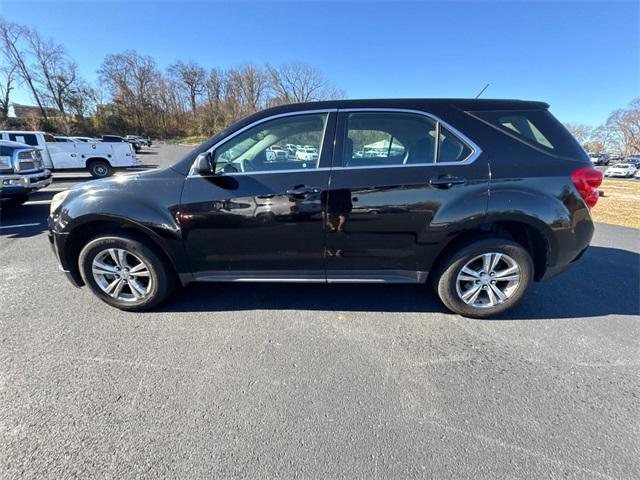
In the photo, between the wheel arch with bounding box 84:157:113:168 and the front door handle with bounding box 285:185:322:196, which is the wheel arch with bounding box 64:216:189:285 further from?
the wheel arch with bounding box 84:157:113:168

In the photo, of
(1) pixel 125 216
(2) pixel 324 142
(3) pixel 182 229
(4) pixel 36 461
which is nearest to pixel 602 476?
(2) pixel 324 142

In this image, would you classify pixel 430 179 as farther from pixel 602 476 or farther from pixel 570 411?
pixel 602 476

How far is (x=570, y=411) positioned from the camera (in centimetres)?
186

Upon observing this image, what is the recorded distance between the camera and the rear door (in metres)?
2.44

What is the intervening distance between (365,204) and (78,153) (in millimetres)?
14624

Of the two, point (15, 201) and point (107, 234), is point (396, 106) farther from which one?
point (15, 201)

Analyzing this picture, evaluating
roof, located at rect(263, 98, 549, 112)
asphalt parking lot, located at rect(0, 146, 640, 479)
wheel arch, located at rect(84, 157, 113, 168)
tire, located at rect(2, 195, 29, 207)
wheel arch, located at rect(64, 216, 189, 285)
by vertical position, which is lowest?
tire, located at rect(2, 195, 29, 207)

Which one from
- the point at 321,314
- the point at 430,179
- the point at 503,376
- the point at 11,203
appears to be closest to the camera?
the point at 503,376

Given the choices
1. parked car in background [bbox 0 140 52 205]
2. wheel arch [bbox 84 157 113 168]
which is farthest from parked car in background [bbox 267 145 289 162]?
wheel arch [bbox 84 157 113 168]

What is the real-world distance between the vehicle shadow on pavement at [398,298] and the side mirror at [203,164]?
1.36 meters

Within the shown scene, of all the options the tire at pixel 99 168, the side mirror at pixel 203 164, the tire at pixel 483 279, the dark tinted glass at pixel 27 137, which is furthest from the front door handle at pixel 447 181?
the dark tinted glass at pixel 27 137

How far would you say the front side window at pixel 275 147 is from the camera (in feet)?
8.36

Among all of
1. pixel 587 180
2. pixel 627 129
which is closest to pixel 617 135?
pixel 627 129

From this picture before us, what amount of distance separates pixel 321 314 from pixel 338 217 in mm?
996
